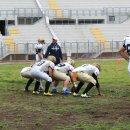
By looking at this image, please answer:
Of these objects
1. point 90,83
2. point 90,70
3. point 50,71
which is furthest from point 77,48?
point 90,83

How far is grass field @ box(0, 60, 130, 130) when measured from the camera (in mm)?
8930

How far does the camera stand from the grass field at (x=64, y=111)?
29.3 ft

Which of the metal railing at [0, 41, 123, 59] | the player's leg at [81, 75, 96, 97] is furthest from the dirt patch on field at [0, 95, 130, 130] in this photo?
the metal railing at [0, 41, 123, 59]

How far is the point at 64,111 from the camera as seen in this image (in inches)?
425

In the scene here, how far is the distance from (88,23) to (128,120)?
4454 cm

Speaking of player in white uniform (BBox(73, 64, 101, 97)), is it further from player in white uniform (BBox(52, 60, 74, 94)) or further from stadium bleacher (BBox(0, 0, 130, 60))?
stadium bleacher (BBox(0, 0, 130, 60))

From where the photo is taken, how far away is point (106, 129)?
27.7 ft

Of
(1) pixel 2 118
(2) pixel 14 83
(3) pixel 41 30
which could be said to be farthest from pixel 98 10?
(1) pixel 2 118

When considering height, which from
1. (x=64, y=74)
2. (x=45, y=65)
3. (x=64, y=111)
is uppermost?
(x=45, y=65)

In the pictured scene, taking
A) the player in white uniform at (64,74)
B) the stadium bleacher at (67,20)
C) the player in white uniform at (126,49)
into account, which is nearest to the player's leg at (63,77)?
the player in white uniform at (64,74)

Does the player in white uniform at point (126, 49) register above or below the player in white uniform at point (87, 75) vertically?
above

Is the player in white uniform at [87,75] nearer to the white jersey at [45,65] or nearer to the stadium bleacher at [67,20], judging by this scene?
the white jersey at [45,65]

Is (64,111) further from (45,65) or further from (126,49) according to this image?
(45,65)

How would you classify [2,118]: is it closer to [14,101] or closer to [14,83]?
[14,101]
